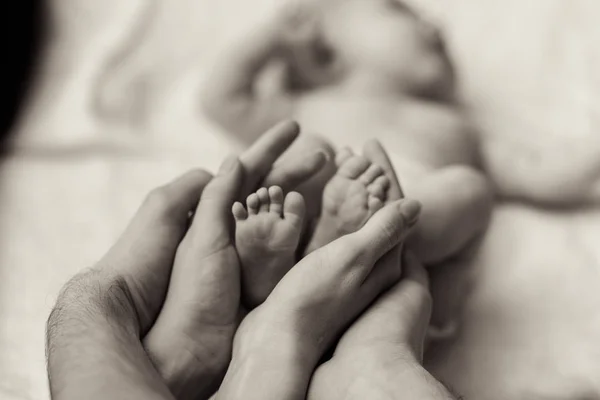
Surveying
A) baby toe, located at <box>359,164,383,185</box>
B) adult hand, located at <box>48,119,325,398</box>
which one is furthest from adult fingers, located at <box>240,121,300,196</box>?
baby toe, located at <box>359,164,383,185</box>

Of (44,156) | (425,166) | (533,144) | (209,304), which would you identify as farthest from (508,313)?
(44,156)

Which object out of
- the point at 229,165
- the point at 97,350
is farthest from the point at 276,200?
the point at 97,350

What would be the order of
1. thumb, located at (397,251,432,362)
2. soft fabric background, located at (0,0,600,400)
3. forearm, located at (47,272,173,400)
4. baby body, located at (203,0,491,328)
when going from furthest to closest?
baby body, located at (203,0,491,328) → soft fabric background, located at (0,0,600,400) → thumb, located at (397,251,432,362) → forearm, located at (47,272,173,400)

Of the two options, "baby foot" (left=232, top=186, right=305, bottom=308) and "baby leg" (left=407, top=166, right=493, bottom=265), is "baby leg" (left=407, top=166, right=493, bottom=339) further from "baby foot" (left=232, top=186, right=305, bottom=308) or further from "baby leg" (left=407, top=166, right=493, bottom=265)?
"baby foot" (left=232, top=186, right=305, bottom=308)

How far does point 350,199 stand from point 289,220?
0.11 meters

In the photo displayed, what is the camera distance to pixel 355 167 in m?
0.85

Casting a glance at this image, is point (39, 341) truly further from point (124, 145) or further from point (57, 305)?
point (124, 145)

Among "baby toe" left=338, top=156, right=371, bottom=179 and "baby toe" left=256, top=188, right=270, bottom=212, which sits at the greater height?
"baby toe" left=256, top=188, right=270, bottom=212

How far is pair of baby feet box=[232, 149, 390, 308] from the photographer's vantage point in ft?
2.49

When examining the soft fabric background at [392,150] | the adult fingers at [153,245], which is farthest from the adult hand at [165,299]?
the soft fabric background at [392,150]

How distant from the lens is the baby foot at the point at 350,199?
83 centimetres

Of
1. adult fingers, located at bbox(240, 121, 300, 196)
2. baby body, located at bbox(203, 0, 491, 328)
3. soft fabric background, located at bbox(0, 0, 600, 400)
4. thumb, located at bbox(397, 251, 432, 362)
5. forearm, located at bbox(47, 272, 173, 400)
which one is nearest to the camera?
forearm, located at bbox(47, 272, 173, 400)

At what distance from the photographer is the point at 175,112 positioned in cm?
146

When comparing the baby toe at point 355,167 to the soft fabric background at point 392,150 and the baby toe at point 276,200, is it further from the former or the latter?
the soft fabric background at point 392,150
